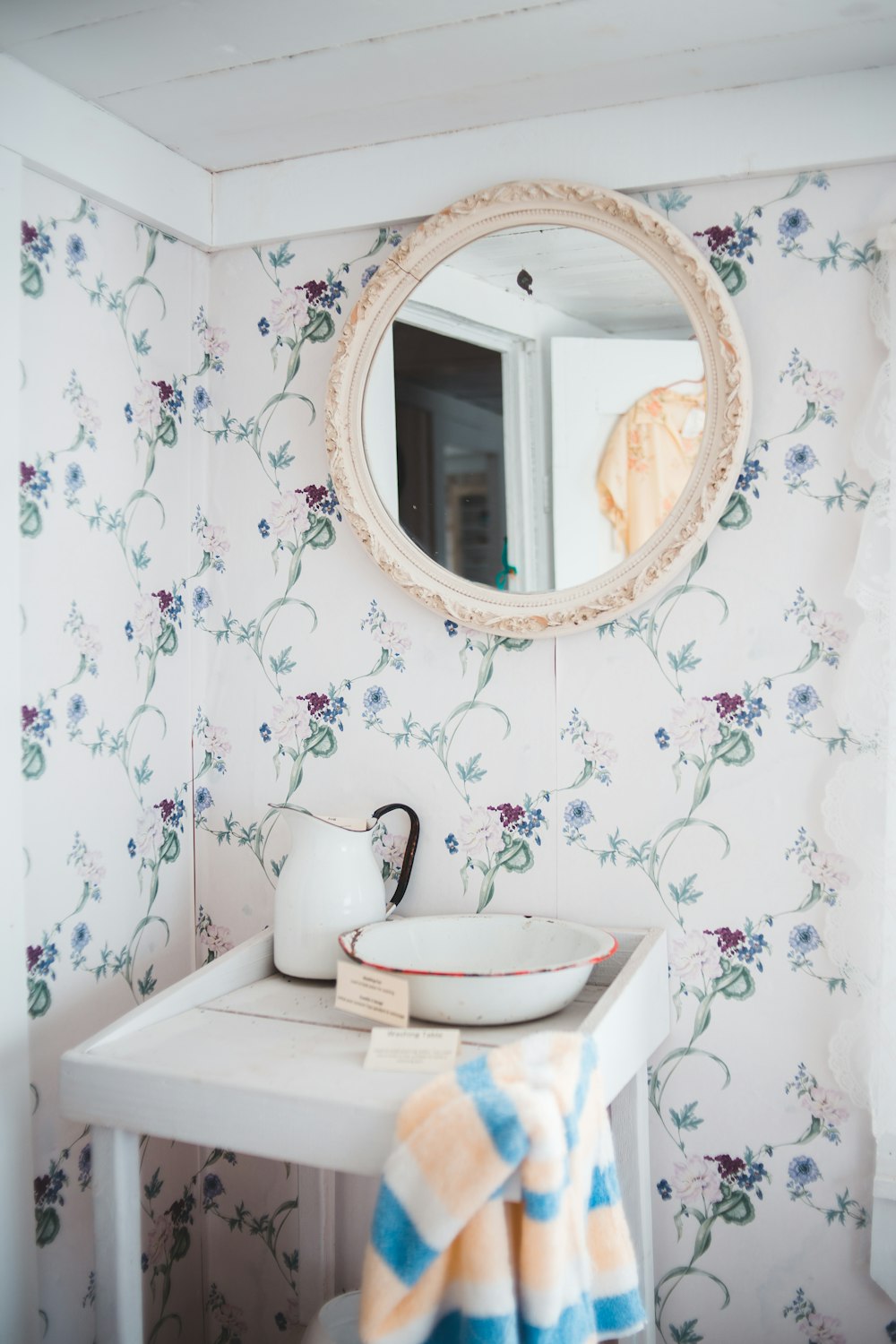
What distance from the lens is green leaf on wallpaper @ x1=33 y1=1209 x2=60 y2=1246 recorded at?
1.64 meters

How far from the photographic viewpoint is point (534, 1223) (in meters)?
1.11

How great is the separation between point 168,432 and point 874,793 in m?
1.31

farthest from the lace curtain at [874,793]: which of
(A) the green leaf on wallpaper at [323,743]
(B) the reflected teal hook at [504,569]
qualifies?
(A) the green leaf on wallpaper at [323,743]

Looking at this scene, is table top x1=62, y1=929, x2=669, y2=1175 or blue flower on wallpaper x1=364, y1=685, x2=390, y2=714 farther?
blue flower on wallpaper x1=364, y1=685, x2=390, y2=714

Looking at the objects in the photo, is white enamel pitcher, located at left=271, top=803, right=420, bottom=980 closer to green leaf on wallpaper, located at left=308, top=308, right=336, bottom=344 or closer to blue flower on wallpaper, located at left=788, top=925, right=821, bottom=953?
blue flower on wallpaper, located at left=788, top=925, right=821, bottom=953

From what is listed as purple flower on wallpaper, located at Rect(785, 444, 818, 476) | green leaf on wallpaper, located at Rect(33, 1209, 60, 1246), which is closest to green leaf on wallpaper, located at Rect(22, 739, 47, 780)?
green leaf on wallpaper, located at Rect(33, 1209, 60, 1246)

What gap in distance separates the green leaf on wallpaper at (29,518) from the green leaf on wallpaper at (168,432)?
1.13 ft

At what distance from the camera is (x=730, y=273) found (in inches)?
65.9

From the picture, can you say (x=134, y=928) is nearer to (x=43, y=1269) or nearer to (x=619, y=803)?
(x=43, y=1269)

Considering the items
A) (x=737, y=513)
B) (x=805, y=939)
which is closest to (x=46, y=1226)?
(x=805, y=939)

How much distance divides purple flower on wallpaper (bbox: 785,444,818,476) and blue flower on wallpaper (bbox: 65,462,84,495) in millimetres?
1083

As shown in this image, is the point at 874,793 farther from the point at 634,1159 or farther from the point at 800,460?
the point at 634,1159

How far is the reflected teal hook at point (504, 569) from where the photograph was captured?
1.76 metres

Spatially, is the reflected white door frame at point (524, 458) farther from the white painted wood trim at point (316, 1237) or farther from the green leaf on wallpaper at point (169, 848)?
the white painted wood trim at point (316, 1237)
